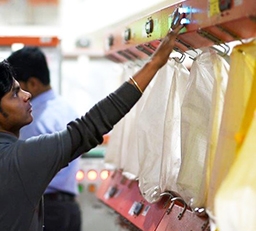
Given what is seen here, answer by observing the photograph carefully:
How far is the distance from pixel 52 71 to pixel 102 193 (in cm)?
143

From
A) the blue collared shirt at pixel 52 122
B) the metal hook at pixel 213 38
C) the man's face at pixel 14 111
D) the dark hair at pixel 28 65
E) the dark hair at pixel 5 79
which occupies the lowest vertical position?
the blue collared shirt at pixel 52 122

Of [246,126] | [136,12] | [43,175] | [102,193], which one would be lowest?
[102,193]

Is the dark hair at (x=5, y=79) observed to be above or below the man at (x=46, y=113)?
above

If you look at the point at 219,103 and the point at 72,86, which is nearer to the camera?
the point at 219,103

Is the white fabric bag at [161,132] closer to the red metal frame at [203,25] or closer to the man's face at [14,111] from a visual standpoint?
the red metal frame at [203,25]

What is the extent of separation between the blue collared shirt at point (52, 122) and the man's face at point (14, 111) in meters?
1.60

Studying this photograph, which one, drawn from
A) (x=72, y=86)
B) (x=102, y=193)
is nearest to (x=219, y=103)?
(x=102, y=193)

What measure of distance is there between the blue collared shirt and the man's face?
5.26ft

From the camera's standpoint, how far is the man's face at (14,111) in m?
2.49

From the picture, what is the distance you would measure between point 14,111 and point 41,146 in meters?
0.20

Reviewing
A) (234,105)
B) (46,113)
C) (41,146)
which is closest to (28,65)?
(46,113)

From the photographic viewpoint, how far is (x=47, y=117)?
422 cm

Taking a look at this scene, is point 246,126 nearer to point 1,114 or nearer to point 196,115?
point 196,115

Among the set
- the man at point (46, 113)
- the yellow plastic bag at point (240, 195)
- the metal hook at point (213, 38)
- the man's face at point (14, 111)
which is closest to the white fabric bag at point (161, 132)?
the metal hook at point (213, 38)
